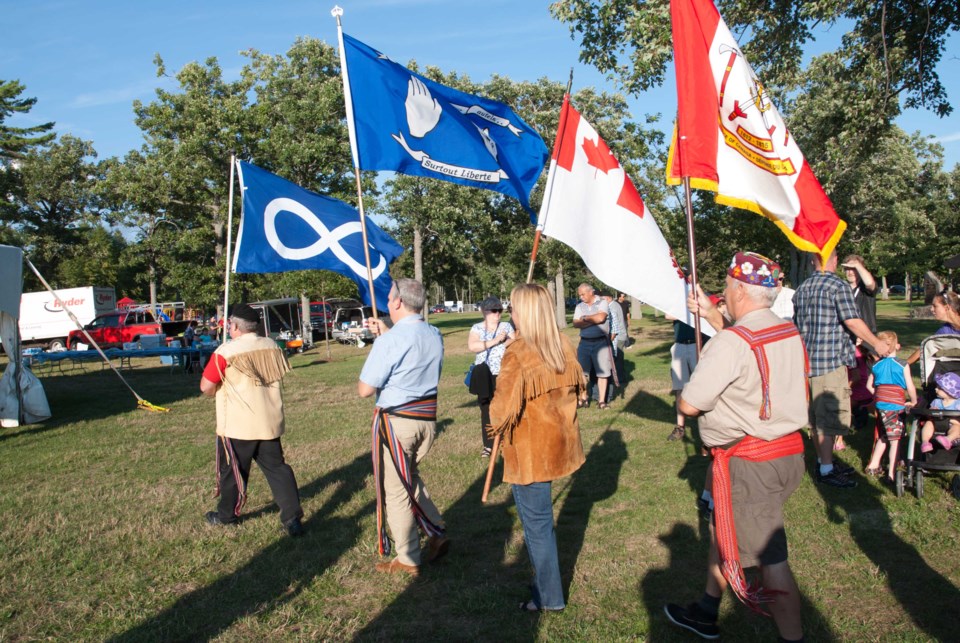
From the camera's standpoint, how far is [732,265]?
3.61 meters

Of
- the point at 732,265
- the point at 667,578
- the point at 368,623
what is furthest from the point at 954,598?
the point at 368,623

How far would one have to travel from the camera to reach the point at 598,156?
5.79 metres

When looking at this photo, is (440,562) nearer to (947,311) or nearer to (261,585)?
(261,585)

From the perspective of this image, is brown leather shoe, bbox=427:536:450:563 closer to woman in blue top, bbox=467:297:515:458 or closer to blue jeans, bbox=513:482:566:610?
blue jeans, bbox=513:482:566:610

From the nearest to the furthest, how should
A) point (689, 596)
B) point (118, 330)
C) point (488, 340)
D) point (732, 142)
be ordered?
point (689, 596)
point (732, 142)
point (488, 340)
point (118, 330)

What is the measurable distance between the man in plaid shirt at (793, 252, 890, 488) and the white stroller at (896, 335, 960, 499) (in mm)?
514

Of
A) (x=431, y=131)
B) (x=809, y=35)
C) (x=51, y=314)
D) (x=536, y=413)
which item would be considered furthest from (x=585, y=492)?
(x=51, y=314)

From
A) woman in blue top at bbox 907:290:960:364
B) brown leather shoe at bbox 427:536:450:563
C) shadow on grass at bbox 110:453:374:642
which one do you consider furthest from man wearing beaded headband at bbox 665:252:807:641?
woman in blue top at bbox 907:290:960:364

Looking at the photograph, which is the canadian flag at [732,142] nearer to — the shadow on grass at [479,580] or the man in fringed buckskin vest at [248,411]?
the shadow on grass at [479,580]

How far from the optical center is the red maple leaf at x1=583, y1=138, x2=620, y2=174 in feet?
Result: 18.9

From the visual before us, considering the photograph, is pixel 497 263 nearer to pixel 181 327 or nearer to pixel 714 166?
pixel 181 327

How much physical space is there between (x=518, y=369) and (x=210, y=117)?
30145 mm

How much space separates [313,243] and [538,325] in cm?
311

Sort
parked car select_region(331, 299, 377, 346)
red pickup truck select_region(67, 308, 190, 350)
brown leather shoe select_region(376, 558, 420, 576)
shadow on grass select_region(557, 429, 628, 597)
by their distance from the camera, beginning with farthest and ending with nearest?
parked car select_region(331, 299, 377, 346) → red pickup truck select_region(67, 308, 190, 350) → shadow on grass select_region(557, 429, 628, 597) → brown leather shoe select_region(376, 558, 420, 576)
